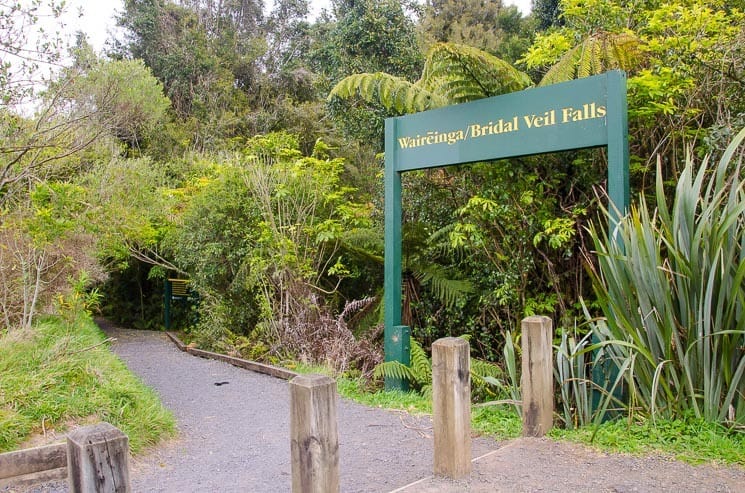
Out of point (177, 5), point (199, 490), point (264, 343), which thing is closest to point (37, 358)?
point (199, 490)

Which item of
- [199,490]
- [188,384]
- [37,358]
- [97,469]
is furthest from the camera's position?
[188,384]

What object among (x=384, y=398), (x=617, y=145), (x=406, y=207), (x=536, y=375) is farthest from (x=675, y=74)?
(x=384, y=398)

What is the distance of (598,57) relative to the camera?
5.11 m

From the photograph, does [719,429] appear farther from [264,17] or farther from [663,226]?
[264,17]

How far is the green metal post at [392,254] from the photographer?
575 cm

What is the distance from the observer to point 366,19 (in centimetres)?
964

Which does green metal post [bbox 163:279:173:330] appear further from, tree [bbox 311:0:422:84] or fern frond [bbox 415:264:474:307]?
fern frond [bbox 415:264:474:307]

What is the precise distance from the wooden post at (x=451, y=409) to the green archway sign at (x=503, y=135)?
70.3 inches

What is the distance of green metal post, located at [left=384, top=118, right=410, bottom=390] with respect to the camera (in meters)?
5.75

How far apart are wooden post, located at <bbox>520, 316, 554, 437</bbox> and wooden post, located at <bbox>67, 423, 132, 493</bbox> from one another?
2550mm

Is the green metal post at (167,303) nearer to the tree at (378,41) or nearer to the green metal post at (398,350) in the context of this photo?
the tree at (378,41)

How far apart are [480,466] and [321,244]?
17.4ft

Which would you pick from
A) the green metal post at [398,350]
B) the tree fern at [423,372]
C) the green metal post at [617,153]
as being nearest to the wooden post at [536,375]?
the green metal post at [617,153]

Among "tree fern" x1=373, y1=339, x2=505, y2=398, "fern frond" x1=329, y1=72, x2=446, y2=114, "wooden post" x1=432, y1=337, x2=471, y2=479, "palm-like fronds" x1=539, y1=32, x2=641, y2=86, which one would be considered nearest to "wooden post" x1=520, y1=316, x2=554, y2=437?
"wooden post" x1=432, y1=337, x2=471, y2=479
